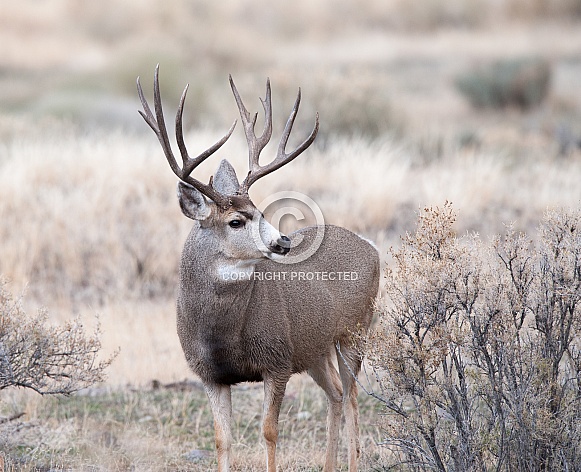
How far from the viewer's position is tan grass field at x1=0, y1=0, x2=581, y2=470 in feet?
23.9

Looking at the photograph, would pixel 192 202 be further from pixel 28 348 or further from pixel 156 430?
pixel 156 430

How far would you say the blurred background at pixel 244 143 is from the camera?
1139 cm

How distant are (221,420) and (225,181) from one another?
5.19ft

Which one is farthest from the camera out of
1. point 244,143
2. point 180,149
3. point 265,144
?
point 244,143

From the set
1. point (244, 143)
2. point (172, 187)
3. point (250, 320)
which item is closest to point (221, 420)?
point (250, 320)

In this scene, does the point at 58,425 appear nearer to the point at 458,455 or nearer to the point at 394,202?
the point at 458,455

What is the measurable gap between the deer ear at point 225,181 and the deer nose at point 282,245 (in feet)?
2.02

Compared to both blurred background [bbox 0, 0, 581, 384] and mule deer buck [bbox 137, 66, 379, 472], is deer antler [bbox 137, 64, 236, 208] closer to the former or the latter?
mule deer buck [bbox 137, 66, 379, 472]

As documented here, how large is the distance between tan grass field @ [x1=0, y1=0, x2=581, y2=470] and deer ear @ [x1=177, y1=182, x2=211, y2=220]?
1989 millimetres

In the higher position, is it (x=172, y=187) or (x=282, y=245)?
(x=172, y=187)

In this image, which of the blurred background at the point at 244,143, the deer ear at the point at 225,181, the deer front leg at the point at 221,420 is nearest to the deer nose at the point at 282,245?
the deer ear at the point at 225,181

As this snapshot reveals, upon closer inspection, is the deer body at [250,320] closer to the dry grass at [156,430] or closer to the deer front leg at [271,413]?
the deer front leg at [271,413]

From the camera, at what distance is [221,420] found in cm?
563

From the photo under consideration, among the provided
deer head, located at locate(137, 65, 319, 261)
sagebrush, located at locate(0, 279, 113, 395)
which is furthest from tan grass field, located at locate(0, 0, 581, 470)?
deer head, located at locate(137, 65, 319, 261)
